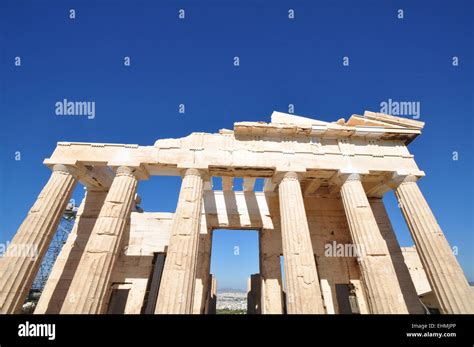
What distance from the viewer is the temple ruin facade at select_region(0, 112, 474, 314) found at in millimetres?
9172

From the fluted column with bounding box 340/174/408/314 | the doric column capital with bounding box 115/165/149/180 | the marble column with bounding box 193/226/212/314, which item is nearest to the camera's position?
the fluted column with bounding box 340/174/408/314

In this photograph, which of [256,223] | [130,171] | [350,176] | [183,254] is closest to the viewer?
[183,254]

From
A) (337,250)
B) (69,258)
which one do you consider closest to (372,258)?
(337,250)

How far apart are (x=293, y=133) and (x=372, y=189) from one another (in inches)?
249

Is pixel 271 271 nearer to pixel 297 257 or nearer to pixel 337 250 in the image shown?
pixel 337 250

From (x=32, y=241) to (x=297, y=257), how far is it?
10719 mm
